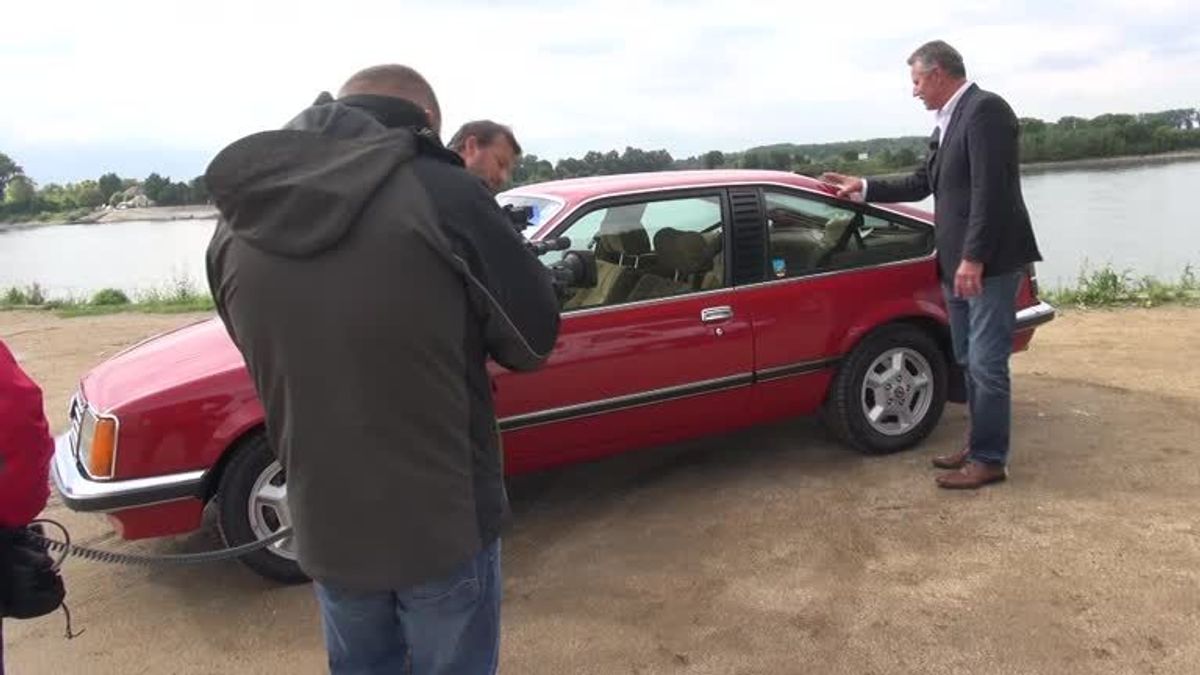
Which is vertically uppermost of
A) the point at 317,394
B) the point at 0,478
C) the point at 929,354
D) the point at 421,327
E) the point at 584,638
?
the point at 421,327

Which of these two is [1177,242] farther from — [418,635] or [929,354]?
[418,635]

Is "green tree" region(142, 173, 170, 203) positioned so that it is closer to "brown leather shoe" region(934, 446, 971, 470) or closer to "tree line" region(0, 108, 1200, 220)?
"tree line" region(0, 108, 1200, 220)

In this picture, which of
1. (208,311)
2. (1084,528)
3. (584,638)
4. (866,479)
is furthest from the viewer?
(208,311)

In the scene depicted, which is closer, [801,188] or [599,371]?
[599,371]

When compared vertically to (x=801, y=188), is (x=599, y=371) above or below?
below

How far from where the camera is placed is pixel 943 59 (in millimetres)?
4285

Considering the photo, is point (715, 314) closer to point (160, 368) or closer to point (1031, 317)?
point (1031, 317)

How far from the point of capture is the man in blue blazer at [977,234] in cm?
411

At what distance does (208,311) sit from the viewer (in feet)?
40.3

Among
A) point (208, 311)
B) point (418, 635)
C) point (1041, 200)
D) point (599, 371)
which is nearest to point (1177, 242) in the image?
point (1041, 200)

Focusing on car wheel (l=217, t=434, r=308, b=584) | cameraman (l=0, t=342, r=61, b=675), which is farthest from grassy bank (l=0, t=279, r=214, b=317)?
cameraman (l=0, t=342, r=61, b=675)

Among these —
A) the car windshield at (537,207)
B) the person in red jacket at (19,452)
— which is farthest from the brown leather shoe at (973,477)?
the person in red jacket at (19,452)

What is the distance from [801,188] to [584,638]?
8.55 feet

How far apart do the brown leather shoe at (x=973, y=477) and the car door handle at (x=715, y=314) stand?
1.28 m
